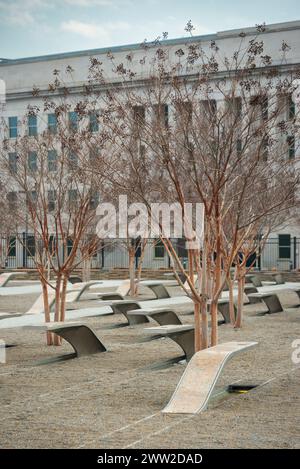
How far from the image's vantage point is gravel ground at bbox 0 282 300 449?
831 centimetres

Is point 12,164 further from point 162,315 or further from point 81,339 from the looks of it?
point 81,339

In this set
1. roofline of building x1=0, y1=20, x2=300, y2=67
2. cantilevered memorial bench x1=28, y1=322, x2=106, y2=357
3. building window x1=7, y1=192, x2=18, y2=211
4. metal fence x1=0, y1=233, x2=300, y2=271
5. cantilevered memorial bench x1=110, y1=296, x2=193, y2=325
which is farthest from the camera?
metal fence x1=0, y1=233, x2=300, y2=271

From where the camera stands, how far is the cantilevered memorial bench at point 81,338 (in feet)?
45.1

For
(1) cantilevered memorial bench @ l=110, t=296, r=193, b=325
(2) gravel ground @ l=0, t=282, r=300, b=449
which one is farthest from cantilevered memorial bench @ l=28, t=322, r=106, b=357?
(1) cantilevered memorial bench @ l=110, t=296, r=193, b=325

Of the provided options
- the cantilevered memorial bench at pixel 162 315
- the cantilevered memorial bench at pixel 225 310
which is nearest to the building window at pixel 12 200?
the cantilevered memorial bench at pixel 225 310

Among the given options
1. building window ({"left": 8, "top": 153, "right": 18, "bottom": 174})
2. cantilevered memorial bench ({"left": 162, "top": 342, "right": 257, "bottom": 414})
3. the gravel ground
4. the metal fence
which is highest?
building window ({"left": 8, "top": 153, "right": 18, "bottom": 174})

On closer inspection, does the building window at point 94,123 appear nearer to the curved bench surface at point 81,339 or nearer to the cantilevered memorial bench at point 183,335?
the curved bench surface at point 81,339

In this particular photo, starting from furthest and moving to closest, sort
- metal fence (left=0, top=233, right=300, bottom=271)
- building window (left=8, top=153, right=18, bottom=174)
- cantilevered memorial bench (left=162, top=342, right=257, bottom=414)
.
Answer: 1. metal fence (left=0, top=233, right=300, bottom=271)
2. building window (left=8, top=153, right=18, bottom=174)
3. cantilevered memorial bench (left=162, top=342, right=257, bottom=414)

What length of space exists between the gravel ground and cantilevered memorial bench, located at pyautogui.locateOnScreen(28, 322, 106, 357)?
219 mm

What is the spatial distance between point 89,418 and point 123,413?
46 cm

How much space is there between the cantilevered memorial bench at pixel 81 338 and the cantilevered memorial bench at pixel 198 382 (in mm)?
3400

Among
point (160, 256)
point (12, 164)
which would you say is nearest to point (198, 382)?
point (12, 164)

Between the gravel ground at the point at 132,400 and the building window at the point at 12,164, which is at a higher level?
the building window at the point at 12,164

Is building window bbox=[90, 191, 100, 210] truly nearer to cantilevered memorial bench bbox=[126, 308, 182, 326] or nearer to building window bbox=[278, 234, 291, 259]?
cantilevered memorial bench bbox=[126, 308, 182, 326]
